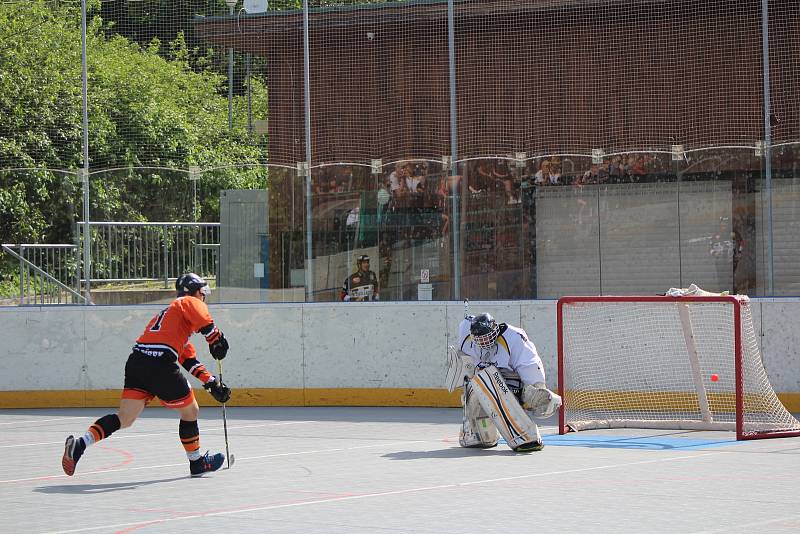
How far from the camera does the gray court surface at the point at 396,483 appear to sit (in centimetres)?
713

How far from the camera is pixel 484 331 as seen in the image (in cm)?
1080

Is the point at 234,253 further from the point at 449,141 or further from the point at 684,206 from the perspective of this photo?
the point at 684,206

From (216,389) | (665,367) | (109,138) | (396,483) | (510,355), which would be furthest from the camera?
(109,138)

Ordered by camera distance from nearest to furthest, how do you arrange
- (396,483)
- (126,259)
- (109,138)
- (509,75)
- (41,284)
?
(396,483) → (126,259) → (41,284) → (509,75) → (109,138)

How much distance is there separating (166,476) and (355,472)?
1373 millimetres

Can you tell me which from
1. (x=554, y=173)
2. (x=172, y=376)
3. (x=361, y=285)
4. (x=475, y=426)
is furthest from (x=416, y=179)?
(x=172, y=376)

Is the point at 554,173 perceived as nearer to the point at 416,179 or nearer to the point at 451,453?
the point at 416,179

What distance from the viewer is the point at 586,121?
677 inches

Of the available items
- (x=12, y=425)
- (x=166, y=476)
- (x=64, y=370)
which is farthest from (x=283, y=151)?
(x=166, y=476)

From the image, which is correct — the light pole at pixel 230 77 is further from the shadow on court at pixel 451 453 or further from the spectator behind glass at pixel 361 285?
the shadow on court at pixel 451 453

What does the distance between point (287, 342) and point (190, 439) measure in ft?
18.4

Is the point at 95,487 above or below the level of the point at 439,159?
below

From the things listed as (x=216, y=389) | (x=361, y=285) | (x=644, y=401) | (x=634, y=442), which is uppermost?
(x=361, y=285)

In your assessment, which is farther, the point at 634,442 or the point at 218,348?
the point at 634,442
